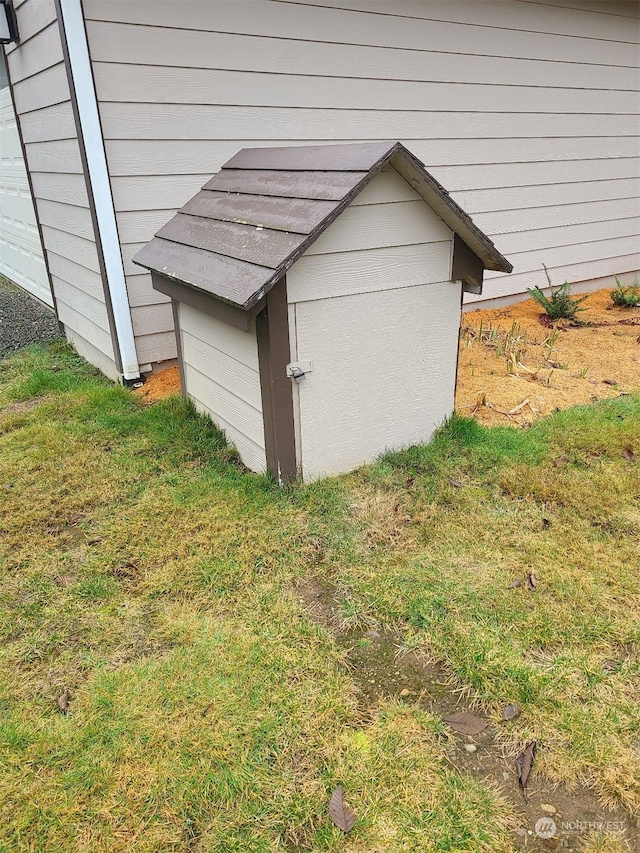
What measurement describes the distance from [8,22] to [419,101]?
3516 mm

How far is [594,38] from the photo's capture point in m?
6.81

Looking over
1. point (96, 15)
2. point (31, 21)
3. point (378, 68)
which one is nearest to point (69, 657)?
point (96, 15)

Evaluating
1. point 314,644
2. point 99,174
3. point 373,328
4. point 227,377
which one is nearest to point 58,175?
point 99,174

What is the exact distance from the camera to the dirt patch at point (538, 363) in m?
4.25

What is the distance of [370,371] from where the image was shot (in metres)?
3.24

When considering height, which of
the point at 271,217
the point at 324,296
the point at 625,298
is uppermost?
the point at 271,217

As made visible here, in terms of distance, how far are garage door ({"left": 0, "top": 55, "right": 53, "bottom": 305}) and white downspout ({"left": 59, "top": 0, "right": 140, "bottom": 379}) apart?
2.91 m

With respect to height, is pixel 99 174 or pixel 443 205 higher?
pixel 99 174

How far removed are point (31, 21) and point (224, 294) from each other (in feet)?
10.8

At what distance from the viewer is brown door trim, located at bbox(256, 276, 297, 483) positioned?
2787 mm

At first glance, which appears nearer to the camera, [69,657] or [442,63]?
[69,657]

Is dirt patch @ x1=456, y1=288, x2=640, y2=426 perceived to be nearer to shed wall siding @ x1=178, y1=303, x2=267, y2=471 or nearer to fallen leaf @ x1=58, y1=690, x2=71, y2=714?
shed wall siding @ x1=178, y1=303, x2=267, y2=471

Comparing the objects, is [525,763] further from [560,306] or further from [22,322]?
[22,322]

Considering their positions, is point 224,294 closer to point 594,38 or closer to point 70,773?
point 70,773
